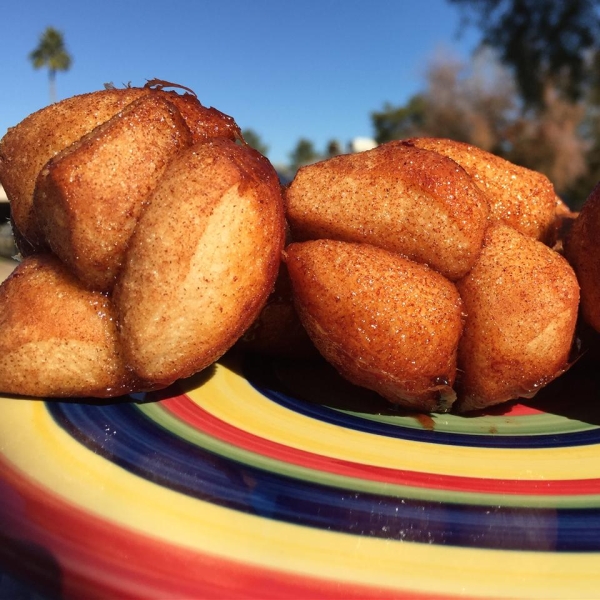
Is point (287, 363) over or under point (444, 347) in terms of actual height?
under

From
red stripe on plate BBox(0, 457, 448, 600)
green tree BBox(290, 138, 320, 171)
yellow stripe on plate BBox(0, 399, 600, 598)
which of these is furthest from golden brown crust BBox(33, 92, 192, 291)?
green tree BBox(290, 138, 320, 171)

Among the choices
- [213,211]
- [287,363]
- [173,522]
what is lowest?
[287,363]

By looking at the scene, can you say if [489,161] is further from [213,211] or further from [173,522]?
[173,522]

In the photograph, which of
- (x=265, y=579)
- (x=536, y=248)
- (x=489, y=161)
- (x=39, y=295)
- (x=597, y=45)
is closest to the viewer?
(x=265, y=579)

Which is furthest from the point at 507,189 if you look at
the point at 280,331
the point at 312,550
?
the point at 312,550

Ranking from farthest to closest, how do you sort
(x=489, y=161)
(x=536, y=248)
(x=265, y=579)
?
(x=489, y=161) → (x=536, y=248) → (x=265, y=579)

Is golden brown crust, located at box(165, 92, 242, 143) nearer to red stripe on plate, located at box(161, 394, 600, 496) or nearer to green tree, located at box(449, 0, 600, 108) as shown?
red stripe on plate, located at box(161, 394, 600, 496)

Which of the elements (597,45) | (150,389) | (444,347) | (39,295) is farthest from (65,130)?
(597,45)
